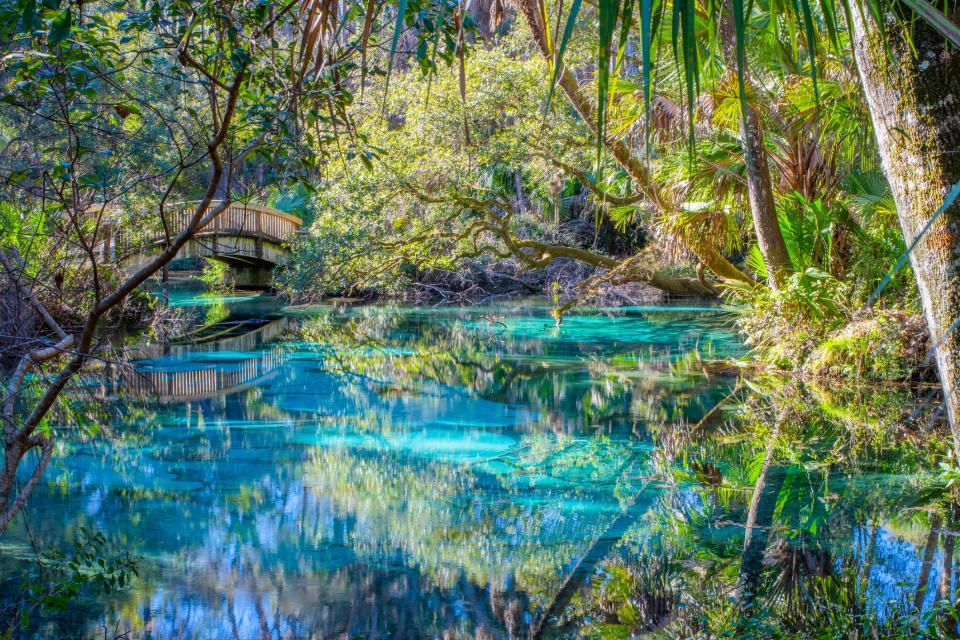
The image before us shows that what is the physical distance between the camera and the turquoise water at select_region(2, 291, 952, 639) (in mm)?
3740

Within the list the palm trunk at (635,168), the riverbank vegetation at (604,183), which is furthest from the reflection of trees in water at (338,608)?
the palm trunk at (635,168)

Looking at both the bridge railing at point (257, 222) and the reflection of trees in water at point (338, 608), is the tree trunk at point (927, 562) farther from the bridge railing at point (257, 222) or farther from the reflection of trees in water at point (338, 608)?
the bridge railing at point (257, 222)

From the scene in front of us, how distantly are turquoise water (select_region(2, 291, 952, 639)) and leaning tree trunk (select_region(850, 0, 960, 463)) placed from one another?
5.97 ft

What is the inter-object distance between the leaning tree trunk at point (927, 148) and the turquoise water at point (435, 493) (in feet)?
5.97

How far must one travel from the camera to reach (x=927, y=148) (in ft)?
6.61

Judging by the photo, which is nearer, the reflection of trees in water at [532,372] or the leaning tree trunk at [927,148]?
the leaning tree trunk at [927,148]

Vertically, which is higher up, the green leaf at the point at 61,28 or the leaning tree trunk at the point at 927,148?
the green leaf at the point at 61,28

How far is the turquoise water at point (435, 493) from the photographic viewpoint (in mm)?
3740

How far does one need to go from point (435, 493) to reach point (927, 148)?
402cm

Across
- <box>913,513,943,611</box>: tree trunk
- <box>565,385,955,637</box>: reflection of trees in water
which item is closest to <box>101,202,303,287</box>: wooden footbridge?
<box>565,385,955,637</box>: reflection of trees in water

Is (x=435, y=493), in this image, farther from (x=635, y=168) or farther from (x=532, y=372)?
(x=635, y=168)

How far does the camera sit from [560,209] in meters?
22.6

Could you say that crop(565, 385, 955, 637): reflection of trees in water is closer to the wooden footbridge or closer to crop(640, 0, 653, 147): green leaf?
crop(640, 0, 653, 147): green leaf

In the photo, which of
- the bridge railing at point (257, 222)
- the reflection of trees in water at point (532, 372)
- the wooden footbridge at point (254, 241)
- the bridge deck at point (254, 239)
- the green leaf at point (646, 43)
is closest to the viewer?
the green leaf at point (646, 43)
